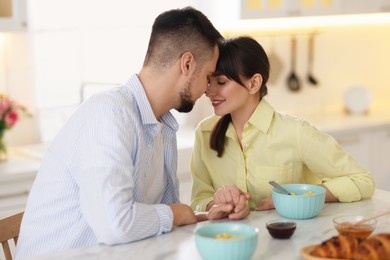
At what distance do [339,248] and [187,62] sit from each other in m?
0.82

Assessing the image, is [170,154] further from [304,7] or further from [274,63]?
[274,63]

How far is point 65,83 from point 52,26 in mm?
349

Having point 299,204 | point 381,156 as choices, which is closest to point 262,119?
point 299,204

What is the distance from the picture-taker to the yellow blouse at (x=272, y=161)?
2.38 m

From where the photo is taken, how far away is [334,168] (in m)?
2.39

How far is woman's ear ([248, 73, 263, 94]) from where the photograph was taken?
246 centimetres

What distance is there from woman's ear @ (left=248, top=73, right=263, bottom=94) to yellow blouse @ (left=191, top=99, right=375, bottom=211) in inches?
2.6

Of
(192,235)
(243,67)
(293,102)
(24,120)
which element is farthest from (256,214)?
(293,102)

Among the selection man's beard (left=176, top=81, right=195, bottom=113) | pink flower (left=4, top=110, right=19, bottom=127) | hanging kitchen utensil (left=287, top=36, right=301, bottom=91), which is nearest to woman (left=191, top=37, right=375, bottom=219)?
man's beard (left=176, top=81, right=195, bottom=113)

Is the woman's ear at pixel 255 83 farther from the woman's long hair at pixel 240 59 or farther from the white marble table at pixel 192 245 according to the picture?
the white marble table at pixel 192 245

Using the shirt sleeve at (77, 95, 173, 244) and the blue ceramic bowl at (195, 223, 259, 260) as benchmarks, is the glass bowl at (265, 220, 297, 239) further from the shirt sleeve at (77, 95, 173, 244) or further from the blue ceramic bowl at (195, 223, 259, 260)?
the shirt sleeve at (77, 95, 173, 244)

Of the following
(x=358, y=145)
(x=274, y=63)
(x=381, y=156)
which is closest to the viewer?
(x=358, y=145)

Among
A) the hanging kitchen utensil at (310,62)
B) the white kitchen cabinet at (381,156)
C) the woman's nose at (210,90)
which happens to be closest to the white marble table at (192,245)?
the woman's nose at (210,90)

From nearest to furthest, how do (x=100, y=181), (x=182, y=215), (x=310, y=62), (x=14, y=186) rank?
(x=100, y=181) → (x=182, y=215) → (x=14, y=186) → (x=310, y=62)
